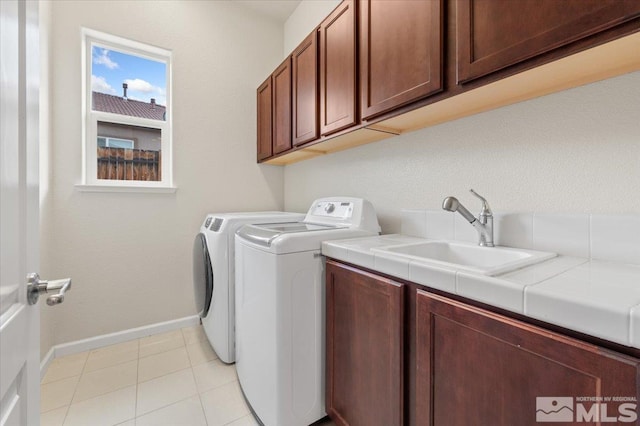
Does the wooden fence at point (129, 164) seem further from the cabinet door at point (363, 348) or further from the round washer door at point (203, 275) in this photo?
the cabinet door at point (363, 348)

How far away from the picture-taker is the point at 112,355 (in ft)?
6.70

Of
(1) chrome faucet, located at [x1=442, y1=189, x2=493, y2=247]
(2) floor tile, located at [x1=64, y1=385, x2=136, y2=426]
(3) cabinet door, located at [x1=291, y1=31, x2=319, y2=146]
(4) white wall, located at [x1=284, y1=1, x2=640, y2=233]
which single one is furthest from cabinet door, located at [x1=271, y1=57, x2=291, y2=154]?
(2) floor tile, located at [x1=64, y1=385, x2=136, y2=426]

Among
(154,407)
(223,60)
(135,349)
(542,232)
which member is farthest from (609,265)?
(223,60)

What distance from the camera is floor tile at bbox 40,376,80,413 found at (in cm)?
153

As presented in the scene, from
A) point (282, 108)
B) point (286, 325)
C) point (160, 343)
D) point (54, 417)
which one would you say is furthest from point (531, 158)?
point (160, 343)

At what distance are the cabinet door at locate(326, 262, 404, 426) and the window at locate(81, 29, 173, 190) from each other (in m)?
1.94

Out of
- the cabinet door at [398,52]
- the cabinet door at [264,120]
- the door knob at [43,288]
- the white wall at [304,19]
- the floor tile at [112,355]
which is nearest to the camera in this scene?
the door knob at [43,288]

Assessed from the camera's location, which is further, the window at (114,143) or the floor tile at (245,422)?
the window at (114,143)

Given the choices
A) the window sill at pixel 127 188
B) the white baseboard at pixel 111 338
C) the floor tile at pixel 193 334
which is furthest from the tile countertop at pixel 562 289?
the white baseboard at pixel 111 338

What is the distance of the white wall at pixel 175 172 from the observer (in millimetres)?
2020

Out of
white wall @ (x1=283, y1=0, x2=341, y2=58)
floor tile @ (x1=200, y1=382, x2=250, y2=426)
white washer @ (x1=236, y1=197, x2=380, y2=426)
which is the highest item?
white wall @ (x1=283, y1=0, x2=341, y2=58)

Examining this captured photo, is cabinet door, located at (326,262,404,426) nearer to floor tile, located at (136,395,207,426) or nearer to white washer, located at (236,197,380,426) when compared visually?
white washer, located at (236,197,380,426)

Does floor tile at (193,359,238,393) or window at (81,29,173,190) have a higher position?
window at (81,29,173,190)

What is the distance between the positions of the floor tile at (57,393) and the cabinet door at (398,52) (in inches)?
91.0
